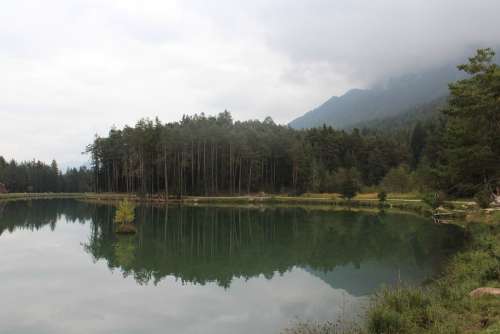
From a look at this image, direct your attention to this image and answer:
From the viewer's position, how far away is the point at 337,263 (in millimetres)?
18688

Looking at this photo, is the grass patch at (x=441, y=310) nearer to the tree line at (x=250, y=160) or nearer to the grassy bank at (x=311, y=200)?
the tree line at (x=250, y=160)

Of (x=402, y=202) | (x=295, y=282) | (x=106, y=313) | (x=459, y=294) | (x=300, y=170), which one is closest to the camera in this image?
(x=459, y=294)

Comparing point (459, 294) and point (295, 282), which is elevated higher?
Answer: point (459, 294)

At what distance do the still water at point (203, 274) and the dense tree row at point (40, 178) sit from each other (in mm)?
84131

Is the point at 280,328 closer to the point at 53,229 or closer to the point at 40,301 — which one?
the point at 40,301

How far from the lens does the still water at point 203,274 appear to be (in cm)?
1107

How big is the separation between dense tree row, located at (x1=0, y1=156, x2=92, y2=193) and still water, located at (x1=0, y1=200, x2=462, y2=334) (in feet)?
276

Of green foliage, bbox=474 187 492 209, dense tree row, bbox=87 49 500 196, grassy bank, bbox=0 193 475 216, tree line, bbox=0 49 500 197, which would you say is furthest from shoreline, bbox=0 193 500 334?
dense tree row, bbox=87 49 500 196

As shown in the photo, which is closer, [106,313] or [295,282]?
[106,313]

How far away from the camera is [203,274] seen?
54.7 ft

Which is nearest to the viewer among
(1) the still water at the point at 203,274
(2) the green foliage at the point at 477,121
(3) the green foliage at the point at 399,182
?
→ (1) the still water at the point at 203,274

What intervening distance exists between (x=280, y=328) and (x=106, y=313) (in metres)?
5.25

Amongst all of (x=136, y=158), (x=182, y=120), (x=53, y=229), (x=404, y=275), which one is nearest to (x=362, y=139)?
(x=182, y=120)

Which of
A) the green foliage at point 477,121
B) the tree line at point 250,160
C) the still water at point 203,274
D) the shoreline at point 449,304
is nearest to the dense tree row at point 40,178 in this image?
the tree line at point 250,160
